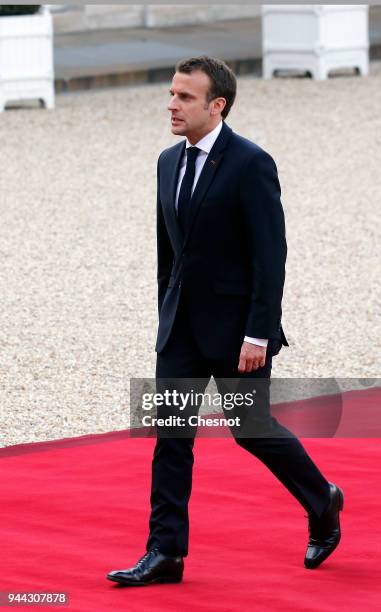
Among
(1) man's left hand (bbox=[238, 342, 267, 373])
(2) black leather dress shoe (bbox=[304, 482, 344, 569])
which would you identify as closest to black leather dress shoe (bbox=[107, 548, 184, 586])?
(2) black leather dress shoe (bbox=[304, 482, 344, 569])

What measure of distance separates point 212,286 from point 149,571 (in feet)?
2.58

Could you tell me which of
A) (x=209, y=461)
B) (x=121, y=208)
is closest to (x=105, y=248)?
(x=121, y=208)

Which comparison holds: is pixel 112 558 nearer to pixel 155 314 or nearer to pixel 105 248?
pixel 155 314

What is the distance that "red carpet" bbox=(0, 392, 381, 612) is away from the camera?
4266 mm

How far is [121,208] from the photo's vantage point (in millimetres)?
10812

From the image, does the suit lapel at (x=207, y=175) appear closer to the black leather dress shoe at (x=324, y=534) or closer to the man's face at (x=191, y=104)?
the man's face at (x=191, y=104)

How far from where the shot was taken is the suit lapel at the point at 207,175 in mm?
4227

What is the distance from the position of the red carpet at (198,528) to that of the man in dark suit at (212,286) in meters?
0.16

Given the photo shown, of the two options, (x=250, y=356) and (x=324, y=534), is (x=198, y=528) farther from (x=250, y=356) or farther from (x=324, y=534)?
(x=250, y=356)

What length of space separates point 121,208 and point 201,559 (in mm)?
6367

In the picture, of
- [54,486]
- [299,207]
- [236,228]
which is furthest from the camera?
[299,207]

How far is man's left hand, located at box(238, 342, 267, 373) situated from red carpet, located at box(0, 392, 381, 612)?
24.1 inches

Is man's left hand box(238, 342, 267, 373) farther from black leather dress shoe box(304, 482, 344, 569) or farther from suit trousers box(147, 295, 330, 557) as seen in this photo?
black leather dress shoe box(304, 482, 344, 569)

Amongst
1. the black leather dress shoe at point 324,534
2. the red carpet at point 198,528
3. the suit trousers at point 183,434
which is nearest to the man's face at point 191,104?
the suit trousers at point 183,434
